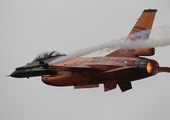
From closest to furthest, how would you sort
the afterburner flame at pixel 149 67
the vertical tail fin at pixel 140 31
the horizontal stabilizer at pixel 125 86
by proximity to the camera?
1. the afterburner flame at pixel 149 67
2. the vertical tail fin at pixel 140 31
3. the horizontal stabilizer at pixel 125 86

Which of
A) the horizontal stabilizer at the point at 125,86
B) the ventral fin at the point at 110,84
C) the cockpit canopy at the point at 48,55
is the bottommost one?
the horizontal stabilizer at the point at 125,86

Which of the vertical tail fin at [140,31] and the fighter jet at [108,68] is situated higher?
the vertical tail fin at [140,31]

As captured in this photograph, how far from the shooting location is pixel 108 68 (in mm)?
41844

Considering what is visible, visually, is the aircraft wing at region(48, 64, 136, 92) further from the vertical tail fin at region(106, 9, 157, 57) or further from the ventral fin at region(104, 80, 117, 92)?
the vertical tail fin at region(106, 9, 157, 57)

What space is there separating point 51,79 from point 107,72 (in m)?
5.20

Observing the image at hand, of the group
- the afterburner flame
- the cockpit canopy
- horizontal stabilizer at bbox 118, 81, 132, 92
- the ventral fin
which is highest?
the cockpit canopy

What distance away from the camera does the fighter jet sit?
40.6 m

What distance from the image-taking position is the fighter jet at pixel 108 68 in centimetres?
4056

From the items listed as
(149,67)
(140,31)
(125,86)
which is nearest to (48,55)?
(125,86)

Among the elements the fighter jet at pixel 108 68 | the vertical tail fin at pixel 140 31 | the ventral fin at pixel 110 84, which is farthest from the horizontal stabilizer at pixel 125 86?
the vertical tail fin at pixel 140 31

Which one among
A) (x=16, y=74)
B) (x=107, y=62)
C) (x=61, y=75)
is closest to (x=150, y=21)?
(x=107, y=62)

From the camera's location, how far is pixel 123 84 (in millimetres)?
43656

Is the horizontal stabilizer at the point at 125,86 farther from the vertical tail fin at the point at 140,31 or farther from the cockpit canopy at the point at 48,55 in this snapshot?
the cockpit canopy at the point at 48,55

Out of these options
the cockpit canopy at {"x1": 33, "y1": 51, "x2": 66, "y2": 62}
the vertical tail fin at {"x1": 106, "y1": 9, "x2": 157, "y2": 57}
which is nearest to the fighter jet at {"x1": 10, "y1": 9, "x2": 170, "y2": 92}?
the vertical tail fin at {"x1": 106, "y1": 9, "x2": 157, "y2": 57}
